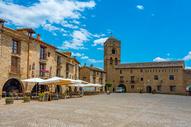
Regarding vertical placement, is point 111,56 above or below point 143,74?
above

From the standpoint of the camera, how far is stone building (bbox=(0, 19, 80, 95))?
2561cm

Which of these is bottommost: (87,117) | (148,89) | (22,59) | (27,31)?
(148,89)

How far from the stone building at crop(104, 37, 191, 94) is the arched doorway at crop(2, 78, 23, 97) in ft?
161

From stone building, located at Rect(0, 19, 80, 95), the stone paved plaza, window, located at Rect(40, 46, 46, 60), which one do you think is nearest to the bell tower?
stone building, located at Rect(0, 19, 80, 95)

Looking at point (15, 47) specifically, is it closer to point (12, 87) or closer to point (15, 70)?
point (15, 70)

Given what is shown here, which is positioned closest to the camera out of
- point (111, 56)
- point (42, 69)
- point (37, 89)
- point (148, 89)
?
point (37, 89)

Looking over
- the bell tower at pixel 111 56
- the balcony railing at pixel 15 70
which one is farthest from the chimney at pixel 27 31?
the bell tower at pixel 111 56

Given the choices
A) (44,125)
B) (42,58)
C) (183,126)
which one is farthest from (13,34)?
(183,126)

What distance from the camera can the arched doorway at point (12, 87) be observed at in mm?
26172

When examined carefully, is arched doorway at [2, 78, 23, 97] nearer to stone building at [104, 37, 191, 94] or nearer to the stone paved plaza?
the stone paved plaza

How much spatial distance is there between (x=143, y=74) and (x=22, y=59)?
4954 cm

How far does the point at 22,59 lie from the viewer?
94.1ft

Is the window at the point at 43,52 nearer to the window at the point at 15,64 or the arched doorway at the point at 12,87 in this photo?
the window at the point at 15,64

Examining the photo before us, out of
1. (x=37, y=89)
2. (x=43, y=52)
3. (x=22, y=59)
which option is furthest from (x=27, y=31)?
(x=37, y=89)
